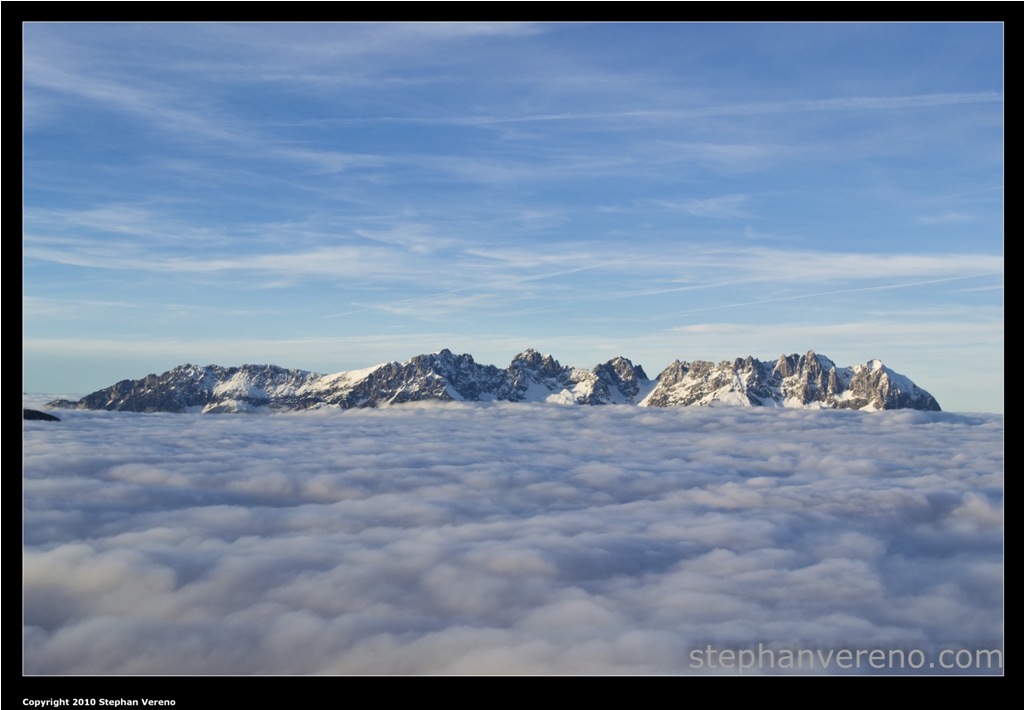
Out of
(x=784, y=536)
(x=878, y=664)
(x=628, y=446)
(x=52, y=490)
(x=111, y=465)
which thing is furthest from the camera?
(x=628, y=446)

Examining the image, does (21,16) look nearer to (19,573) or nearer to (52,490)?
(19,573)

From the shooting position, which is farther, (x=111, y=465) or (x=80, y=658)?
(x=111, y=465)
